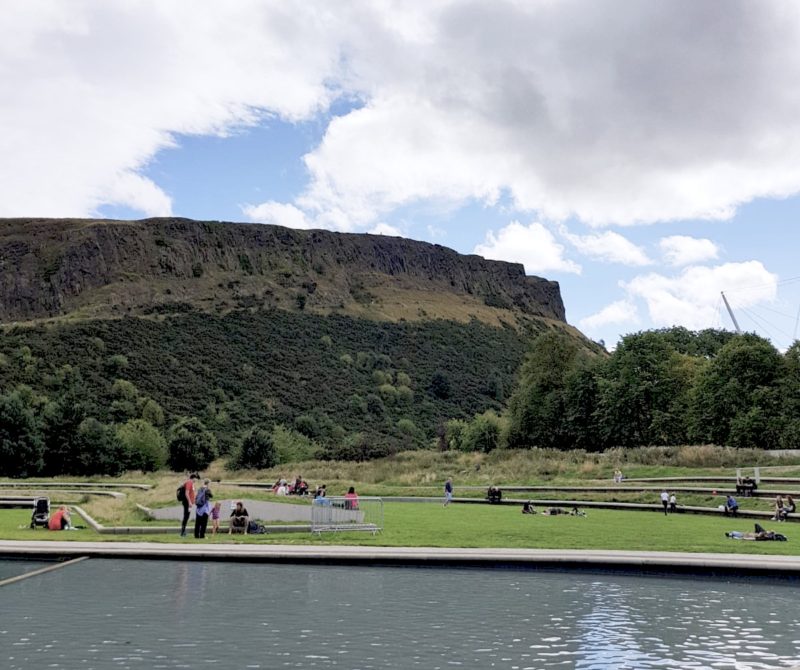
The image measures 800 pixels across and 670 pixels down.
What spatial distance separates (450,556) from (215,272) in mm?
110503

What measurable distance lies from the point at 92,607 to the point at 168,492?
1491 cm

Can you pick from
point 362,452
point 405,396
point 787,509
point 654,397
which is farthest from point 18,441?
point 405,396

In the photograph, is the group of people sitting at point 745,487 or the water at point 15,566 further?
the group of people sitting at point 745,487

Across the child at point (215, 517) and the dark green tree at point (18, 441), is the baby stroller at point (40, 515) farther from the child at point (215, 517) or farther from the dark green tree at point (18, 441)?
the dark green tree at point (18, 441)

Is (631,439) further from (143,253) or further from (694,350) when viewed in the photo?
(143,253)

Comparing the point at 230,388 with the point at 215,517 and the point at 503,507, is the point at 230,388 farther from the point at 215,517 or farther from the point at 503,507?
the point at 215,517

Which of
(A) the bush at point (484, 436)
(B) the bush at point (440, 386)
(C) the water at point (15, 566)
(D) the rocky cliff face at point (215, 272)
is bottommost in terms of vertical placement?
(C) the water at point (15, 566)

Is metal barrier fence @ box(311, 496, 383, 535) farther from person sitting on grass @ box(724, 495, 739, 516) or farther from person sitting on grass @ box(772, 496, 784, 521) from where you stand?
person sitting on grass @ box(724, 495, 739, 516)

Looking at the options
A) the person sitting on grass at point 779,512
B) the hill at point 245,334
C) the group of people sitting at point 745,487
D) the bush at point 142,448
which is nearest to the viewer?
the person sitting on grass at point 779,512

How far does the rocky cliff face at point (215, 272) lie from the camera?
342 ft

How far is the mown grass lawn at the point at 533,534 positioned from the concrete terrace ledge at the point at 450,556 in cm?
152

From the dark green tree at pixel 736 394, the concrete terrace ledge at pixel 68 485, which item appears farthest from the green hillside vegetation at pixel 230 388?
the dark green tree at pixel 736 394

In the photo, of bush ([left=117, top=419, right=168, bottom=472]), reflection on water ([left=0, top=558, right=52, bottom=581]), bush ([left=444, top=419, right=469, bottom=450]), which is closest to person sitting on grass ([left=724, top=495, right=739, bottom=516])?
reflection on water ([left=0, top=558, right=52, bottom=581])

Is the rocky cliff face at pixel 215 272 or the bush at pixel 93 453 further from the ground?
the rocky cliff face at pixel 215 272
